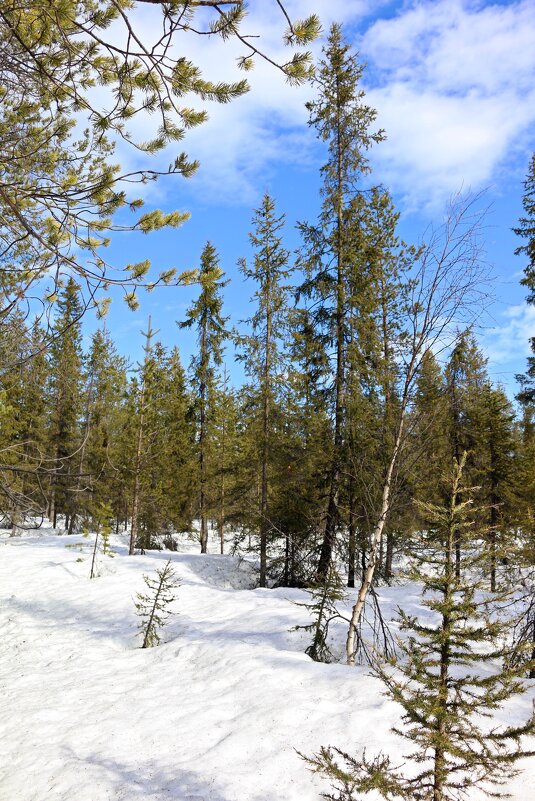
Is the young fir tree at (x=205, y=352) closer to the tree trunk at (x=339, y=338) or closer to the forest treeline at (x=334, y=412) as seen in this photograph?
the forest treeline at (x=334, y=412)

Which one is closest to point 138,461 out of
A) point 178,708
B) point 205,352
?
point 205,352

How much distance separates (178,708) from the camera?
6.73 m

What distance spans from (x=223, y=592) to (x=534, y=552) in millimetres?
8517

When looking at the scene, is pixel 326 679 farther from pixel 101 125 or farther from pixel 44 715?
pixel 101 125

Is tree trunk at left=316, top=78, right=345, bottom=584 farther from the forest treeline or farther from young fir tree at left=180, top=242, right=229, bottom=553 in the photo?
young fir tree at left=180, top=242, right=229, bottom=553

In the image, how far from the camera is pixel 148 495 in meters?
21.7

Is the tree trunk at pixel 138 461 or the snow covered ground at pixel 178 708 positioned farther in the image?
the tree trunk at pixel 138 461

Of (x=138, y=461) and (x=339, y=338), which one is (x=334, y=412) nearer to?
(x=339, y=338)

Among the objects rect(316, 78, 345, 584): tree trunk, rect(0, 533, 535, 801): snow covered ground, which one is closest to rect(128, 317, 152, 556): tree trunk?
rect(0, 533, 535, 801): snow covered ground

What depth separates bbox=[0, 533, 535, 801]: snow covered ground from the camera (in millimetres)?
5094

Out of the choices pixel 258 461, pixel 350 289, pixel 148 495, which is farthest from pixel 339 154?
pixel 148 495

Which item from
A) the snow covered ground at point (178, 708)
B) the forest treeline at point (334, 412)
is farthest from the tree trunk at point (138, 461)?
the snow covered ground at point (178, 708)

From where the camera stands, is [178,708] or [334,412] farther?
[334,412]

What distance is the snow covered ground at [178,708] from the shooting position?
509 cm
